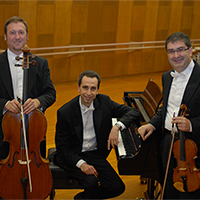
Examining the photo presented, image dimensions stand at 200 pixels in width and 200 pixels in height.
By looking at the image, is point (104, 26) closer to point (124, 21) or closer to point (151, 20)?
point (124, 21)

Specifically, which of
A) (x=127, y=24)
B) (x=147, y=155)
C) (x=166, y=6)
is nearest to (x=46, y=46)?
(x=127, y=24)

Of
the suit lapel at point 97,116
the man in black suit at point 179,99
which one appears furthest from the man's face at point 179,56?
the suit lapel at point 97,116

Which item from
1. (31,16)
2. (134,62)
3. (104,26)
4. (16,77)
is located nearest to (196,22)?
(134,62)

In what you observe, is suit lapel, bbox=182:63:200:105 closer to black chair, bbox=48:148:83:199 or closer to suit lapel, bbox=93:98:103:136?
suit lapel, bbox=93:98:103:136

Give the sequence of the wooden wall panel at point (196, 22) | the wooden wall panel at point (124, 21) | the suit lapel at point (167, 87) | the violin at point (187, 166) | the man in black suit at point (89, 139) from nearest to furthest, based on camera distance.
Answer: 1. the violin at point (187, 166)
2. the suit lapel at point (167, 87)
3. the man in black suit at point (89, 139)
4. the wooden wall panel at point (124, 21)
5. the wooden wall panel at point (196, 22)

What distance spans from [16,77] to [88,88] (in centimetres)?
60

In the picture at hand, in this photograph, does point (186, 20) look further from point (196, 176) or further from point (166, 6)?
point (196, 176)

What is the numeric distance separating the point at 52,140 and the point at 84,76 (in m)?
1.92

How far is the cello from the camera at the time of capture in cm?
228

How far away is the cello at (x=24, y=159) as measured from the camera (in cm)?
228

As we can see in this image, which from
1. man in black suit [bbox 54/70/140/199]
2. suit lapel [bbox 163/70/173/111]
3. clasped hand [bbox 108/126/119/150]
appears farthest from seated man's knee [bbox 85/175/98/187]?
suit lapel [bbox 163/70/173/111]

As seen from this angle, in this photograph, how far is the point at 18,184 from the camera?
230 centimetres

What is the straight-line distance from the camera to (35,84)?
2.69 meters

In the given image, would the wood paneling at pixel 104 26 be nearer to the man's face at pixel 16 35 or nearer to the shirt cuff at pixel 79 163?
the man's face at pixel 16 35
